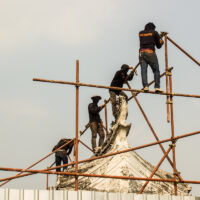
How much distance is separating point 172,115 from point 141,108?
7.20 feet

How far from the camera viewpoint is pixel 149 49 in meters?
19.9

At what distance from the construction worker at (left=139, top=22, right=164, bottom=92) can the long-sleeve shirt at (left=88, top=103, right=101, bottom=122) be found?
14.0ft

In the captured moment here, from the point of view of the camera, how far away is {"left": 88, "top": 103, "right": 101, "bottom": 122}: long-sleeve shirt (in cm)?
2358

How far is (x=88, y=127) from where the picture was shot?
25.6m

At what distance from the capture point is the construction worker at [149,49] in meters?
19.5

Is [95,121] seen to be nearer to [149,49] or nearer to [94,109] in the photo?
[94,109]

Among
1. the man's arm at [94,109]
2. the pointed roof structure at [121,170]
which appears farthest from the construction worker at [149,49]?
the man's arm at [94,109]

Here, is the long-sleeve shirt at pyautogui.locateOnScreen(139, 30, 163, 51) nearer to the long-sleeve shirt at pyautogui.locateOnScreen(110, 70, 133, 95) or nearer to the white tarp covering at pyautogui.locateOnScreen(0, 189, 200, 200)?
the long-sleeve shirt at pyautogui.locateOnScreen(110, 70, 133, 95)

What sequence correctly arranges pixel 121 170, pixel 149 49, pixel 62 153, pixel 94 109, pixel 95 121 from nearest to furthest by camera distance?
pixel 121 170, pixel 149 49, pixel 94 109, pixel 95 121, pixel 62 153

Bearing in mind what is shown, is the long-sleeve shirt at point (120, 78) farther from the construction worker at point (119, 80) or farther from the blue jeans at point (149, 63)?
the blue jeans at point (149, 63)

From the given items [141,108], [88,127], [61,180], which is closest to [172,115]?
[141,108]

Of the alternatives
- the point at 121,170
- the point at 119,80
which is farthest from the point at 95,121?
the point at 121,170

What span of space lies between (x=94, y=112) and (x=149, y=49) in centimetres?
460

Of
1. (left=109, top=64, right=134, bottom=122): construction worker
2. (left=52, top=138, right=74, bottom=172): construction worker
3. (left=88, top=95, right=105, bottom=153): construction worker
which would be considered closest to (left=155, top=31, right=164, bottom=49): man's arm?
(left=109, top=64, right=134, bottom=122): construction worker
